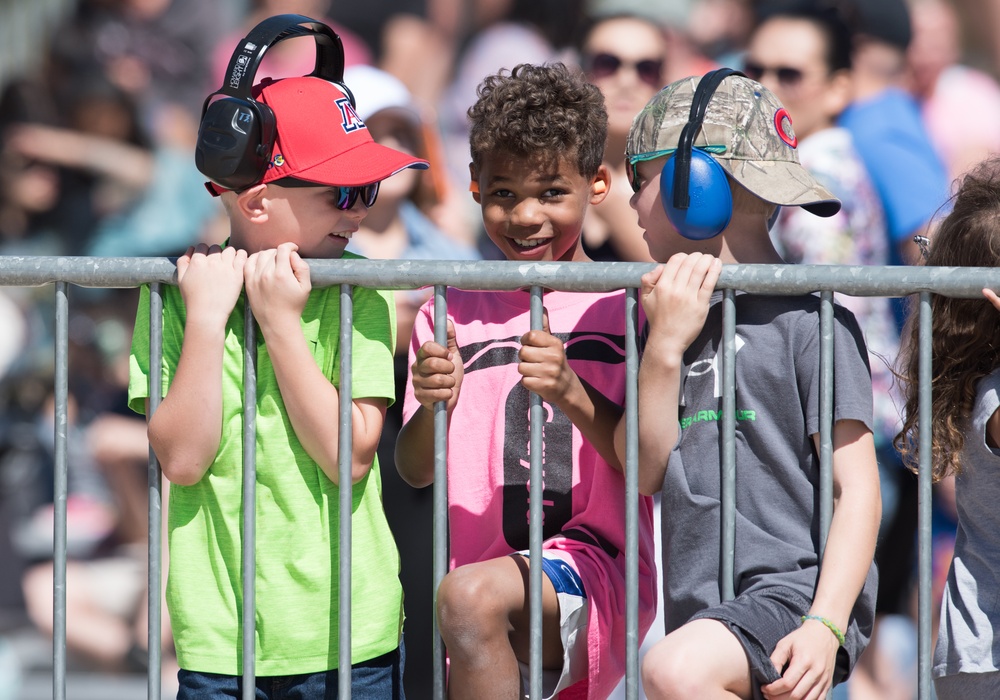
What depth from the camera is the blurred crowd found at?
4.20 metres

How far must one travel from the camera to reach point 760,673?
76.9 inches

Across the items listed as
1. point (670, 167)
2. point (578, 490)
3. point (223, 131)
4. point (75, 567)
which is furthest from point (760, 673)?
point (75, 567)

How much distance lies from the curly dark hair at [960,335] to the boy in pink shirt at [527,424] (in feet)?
2.09

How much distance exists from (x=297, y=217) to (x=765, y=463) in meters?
1.07

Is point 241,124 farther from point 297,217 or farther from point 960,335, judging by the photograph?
point 960,335

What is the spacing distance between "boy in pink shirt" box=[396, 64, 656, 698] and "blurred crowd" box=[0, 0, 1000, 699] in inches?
56.7

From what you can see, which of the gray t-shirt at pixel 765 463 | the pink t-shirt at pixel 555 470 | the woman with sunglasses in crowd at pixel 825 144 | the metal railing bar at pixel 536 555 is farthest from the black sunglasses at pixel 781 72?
the metal railing bar at pixel 536 555

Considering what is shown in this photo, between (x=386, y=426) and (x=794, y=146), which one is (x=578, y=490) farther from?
(x=386, y=426)

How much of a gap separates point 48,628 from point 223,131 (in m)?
3.23

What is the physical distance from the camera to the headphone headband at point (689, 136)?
2.22m

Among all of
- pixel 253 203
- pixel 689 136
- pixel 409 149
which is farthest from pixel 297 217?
pixel 409 149

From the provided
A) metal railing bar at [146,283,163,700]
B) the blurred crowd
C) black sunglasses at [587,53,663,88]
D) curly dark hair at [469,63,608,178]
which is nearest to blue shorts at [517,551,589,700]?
metal railing bar at [146,283,163,700]

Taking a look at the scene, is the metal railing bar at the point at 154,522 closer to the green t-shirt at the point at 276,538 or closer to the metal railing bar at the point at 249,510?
the green t-shirt at the point at 276,538

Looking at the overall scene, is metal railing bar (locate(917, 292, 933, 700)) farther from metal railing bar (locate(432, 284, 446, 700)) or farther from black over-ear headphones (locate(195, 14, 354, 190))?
black over-ear headphones (locate(195, 14, 354, 190))
